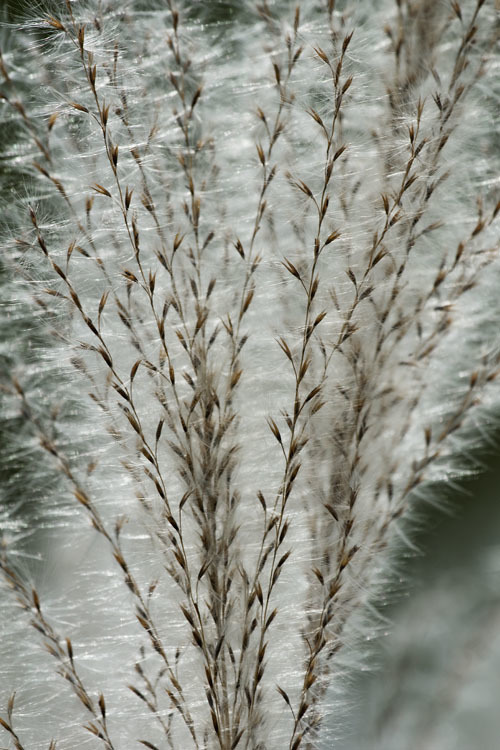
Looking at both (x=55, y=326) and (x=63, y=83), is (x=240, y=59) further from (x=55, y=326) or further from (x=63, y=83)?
(x=55, y=326)

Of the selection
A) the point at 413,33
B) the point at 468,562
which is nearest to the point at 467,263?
the point at 413,33

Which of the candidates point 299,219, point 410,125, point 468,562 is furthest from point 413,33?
point 468,562

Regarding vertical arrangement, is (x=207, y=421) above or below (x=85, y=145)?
below

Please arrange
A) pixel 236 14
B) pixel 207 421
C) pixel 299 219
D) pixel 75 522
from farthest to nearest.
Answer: pixel 236 14 → pixel 75 522 → pixel 299 219 → pixel 207 421

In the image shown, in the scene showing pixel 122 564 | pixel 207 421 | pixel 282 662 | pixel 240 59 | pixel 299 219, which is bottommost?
pixel 282 662

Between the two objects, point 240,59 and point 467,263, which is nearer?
point 467,263

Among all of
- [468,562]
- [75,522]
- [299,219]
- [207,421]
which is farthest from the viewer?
[468,562]
